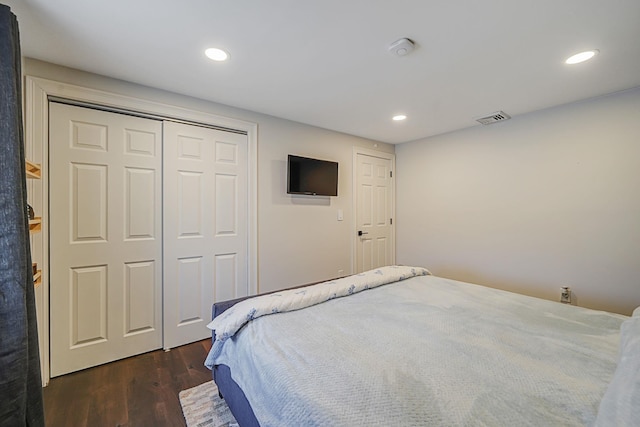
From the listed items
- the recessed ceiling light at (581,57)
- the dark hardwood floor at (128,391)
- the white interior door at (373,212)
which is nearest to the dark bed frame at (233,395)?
the dark hardwood floor at (128,391)

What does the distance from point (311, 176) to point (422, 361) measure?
2399 millimetres

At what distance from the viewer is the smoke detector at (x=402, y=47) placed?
5.34 ft

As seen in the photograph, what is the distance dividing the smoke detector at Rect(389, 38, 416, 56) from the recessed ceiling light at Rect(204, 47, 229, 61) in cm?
111

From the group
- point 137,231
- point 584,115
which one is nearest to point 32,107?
point 137,231

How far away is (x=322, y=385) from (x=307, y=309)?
2.38ft

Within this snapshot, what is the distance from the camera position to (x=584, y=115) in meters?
2.51

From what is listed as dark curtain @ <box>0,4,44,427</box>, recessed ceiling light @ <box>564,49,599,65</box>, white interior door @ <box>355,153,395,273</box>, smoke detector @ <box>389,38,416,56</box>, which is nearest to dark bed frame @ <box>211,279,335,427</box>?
dark curtain @ <box>0,4,44,427</box>

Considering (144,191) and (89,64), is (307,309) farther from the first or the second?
(89,64)

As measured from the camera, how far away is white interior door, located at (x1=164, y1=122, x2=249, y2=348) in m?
2.38

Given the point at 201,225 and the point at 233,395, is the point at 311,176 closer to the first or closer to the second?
the point at 201,225

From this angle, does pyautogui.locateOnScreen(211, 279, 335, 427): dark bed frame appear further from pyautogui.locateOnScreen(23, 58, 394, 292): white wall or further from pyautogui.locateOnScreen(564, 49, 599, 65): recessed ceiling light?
pyautogui.locateOnScreen(564, 49, 599, 65): recessed ceiling light

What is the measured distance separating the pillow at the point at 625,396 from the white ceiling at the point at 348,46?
161 centimetres

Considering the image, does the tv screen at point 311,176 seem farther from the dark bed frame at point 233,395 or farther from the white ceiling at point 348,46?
the dark bed frame at point 233,395

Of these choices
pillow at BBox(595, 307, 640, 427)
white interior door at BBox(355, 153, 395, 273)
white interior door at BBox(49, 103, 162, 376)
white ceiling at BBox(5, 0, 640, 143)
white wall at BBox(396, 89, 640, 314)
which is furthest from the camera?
white interior door at BBox(355, 153, 395, 273)
